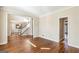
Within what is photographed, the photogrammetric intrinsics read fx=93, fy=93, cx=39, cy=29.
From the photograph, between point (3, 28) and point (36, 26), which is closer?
point (3, 28)

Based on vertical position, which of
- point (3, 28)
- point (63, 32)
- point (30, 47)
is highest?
point (3, 28)

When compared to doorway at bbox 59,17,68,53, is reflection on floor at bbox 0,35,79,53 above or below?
below

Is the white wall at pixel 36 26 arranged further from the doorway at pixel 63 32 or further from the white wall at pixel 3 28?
the white wall at pixel 3 28

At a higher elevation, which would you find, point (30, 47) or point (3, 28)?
point (3, 28)

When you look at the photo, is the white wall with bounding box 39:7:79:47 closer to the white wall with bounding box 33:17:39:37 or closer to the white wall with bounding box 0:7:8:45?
the white wall with bounding box 33:17:39:37

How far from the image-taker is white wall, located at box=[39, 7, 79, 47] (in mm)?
2713

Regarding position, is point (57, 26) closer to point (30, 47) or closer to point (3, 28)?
point (30, 47)

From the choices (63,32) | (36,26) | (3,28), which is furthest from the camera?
(36,26)

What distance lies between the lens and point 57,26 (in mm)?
2826

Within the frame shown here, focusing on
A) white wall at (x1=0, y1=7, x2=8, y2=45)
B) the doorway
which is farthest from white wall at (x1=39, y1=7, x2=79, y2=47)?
white wall at (x1=0, y1=7, x2=8, y2=45)

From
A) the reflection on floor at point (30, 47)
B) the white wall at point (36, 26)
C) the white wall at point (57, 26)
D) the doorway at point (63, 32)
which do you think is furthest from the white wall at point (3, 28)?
the doorway at point (63, 32)

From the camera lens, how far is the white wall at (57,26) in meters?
2.71

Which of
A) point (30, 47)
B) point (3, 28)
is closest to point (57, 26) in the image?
point (30, 47)
